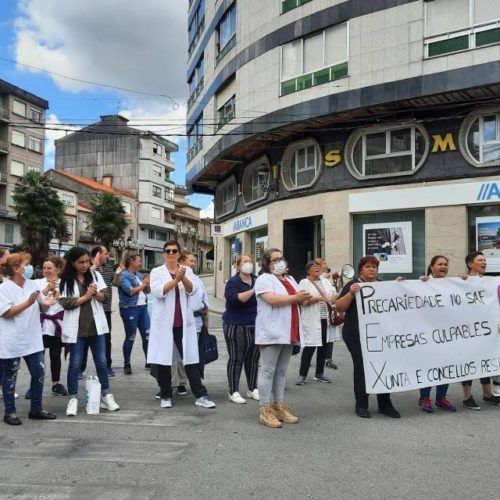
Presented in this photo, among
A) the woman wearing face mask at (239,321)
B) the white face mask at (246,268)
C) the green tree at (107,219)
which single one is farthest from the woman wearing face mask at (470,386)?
the green tree at (107,219)

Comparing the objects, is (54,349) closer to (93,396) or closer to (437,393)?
(93,396)

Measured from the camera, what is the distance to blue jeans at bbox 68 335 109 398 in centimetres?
641

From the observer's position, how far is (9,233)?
175 feet

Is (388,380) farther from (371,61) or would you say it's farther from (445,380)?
(371,61)

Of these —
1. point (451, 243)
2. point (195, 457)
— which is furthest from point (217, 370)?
point (451, 243)

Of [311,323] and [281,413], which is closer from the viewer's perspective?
[281,413]

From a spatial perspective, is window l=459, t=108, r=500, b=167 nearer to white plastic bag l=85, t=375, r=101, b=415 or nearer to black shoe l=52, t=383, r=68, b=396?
black shoe l=52, t=383, r=68, b=396

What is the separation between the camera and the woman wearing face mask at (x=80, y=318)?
6402 mm

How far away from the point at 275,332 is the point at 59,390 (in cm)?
342

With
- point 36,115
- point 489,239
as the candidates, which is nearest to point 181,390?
point 489,239

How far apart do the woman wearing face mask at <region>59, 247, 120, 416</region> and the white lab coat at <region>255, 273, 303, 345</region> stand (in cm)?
192

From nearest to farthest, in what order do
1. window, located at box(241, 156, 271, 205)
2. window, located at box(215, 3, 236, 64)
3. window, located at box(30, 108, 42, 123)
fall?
window, located at box(241, 156, 271, 205), window, located at box(215, 3, 236, 64), window, located at box(30, 108, 42, 123)

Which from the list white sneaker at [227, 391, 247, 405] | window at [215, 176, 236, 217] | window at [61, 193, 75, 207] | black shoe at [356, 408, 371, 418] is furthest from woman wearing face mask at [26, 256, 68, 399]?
window at [61, 193, 75, 207]

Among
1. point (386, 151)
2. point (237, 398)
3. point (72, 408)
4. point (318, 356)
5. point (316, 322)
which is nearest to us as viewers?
point (72, 408)
